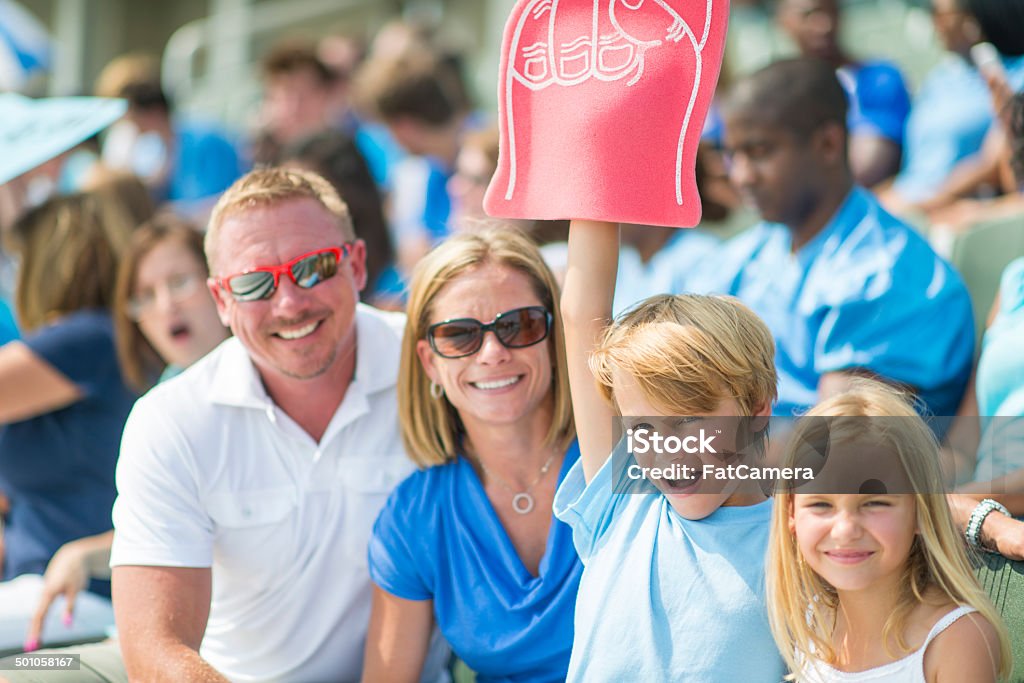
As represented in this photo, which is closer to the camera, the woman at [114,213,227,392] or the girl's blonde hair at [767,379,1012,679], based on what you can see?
the girl's blonde hair at [767,379,1012,679]

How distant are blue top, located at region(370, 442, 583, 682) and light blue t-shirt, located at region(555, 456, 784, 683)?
0.70 feet

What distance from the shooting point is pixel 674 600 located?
1817 mm

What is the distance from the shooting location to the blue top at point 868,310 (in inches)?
111

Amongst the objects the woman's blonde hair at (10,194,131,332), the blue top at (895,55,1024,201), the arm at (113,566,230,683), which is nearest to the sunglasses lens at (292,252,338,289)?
the arm at (113,566,230,683)

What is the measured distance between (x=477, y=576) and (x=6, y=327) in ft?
6.95

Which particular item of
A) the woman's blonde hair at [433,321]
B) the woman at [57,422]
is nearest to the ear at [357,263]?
the woman's blonde hair at [433,321]

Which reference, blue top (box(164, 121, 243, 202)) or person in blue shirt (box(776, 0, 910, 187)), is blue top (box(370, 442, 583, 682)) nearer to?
person in blue shirt (box(776, 0, 910, 187))

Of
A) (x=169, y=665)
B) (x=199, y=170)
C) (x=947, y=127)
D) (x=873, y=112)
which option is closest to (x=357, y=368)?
(x=169, y=665)

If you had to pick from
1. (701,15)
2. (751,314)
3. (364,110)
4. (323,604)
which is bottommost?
(323,604)

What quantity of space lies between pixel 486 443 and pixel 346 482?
13.6 inches

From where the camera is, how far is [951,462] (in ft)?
6.33

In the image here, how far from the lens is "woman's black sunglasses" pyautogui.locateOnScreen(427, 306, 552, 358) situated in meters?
2.16

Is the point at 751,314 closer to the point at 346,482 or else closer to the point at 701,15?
the point at 701,15

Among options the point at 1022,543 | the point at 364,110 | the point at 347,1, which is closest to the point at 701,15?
the point at 1022,543
